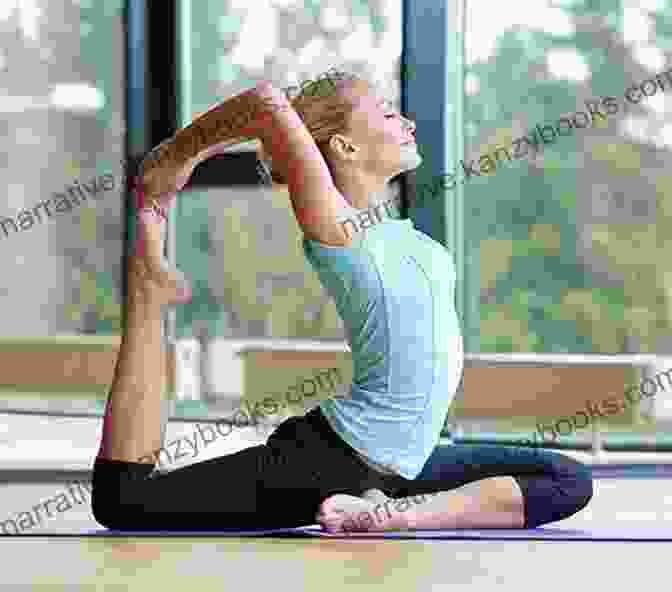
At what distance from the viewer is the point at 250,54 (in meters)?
5.79

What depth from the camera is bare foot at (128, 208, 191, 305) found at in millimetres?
2543

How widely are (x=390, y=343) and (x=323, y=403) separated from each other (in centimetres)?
16

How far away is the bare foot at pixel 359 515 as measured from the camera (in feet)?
8.22

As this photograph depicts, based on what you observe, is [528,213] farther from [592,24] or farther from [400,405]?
[400,405]

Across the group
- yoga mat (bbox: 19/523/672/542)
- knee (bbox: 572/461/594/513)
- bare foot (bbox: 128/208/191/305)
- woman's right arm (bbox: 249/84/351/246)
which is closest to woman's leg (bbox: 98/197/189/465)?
bare foot (bbox: 128/208/191/305)

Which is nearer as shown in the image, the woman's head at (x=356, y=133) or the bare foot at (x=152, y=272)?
the bare foot at (x=152, y=272)

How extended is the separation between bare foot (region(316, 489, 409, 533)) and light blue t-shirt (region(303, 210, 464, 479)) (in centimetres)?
7

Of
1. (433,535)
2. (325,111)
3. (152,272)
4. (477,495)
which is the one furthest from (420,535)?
(325,111)

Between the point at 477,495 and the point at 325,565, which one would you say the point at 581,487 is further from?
the point at 325,565

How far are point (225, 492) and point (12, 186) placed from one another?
13.5 feet

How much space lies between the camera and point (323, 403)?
8.50 feet

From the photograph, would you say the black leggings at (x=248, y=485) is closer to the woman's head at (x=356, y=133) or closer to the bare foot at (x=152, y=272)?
the bare foot at (x=152, y=272)

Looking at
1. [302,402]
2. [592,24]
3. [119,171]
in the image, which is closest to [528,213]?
[592,24]

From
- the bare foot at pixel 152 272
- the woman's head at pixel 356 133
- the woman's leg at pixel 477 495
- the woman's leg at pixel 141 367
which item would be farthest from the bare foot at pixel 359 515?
the woman's head at pixel 356 133
